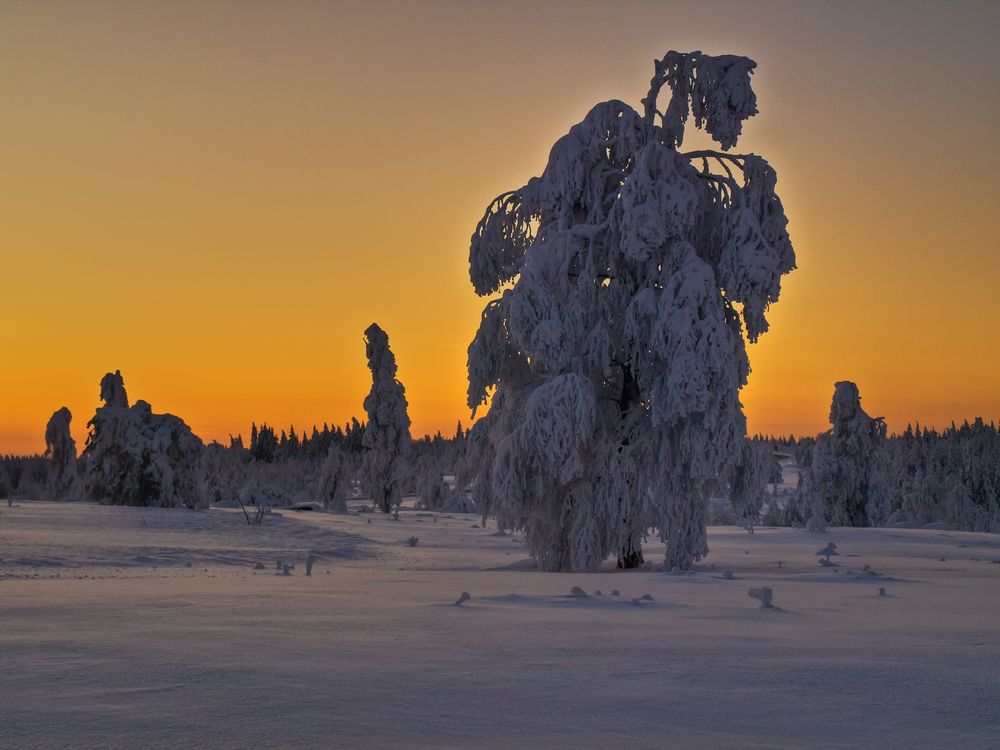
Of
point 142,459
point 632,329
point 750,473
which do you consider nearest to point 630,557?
point 750,473

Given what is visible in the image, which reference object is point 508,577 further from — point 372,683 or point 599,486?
point 372,683

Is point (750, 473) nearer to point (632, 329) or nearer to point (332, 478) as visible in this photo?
point (632, 329)

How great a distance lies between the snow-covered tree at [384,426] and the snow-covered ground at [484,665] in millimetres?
37124

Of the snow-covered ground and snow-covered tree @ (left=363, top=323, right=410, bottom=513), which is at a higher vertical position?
snow-covered tree @ (left=363, top=323, right=410, bottom=513)

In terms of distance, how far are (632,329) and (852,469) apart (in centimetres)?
2749

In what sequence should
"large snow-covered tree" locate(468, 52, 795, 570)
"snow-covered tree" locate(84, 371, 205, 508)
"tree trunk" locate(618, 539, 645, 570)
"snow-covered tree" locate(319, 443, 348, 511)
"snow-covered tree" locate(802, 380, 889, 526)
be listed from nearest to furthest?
"large snow-covered tree" locate(468, 52, 795, 570) → "tree trunk" locate(618, 539, 645, 570) → "snow-covered tree" locate(84, 371, 205, 508) → "snow-covered tree" locate(802, 380, 889, 526) → "snow-covered tree" locate(319, 443, 348, 511)

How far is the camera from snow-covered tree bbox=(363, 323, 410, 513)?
46.7m

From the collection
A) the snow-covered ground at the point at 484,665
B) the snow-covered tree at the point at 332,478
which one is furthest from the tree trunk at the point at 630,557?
the snow-covered tree at the point at 332,478

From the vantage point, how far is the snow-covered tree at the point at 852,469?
38812 millimetres

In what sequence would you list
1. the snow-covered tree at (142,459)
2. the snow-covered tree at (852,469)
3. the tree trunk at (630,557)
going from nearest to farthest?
the tree trunk at (630,557), the snow-covered tree at (142,459), the snow-covered tree at (852,469)

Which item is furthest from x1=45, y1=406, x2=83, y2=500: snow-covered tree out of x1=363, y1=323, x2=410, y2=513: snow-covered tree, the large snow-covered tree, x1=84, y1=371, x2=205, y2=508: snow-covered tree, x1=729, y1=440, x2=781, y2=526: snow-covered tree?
x1=729, y1=440, x2=781, y2=526: snow-covered tree

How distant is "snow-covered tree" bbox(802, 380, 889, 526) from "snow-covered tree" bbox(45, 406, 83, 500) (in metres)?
32.6

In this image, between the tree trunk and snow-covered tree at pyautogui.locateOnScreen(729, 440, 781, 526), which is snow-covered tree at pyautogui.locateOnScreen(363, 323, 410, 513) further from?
snow-covered tree at pyautogui.locateOnScreen(729, 440, 781, 526)

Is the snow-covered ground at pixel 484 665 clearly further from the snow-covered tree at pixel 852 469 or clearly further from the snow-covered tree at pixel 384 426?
the snow-covered tree at pixel 384 426
